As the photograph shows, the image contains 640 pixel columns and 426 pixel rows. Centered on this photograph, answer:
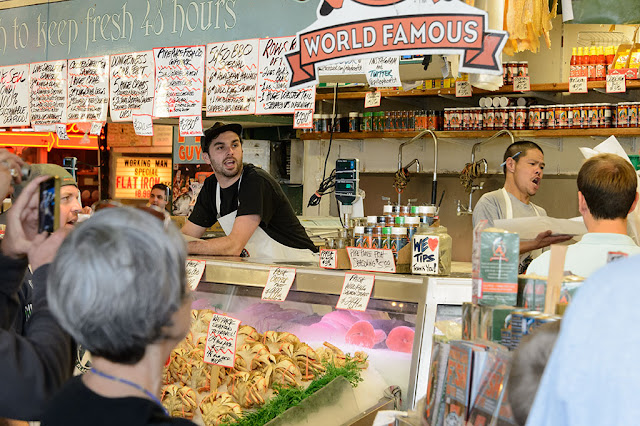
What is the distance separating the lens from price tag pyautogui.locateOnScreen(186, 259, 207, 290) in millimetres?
3678

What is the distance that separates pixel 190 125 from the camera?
4289 millimetres

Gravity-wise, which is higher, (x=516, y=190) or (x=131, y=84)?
(x=131, y=84)

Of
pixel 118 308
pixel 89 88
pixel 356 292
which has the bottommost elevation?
pixel 356 292

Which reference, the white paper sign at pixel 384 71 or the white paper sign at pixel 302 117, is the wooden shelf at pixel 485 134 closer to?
the white paper sign at pixel 302 117

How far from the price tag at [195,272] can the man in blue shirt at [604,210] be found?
1.63m

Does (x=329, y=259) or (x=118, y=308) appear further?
(x=329, y=259)

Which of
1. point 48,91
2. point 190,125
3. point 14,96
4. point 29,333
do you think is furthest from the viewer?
point 14,96

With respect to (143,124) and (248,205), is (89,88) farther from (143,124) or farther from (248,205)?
(248,205)

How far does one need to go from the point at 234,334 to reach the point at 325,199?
5.03 metres

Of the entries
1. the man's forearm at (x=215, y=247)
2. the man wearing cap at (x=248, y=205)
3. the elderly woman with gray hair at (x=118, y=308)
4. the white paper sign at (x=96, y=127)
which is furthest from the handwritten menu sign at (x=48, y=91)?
the elderly woman with gray hair at (x=118, y=308)

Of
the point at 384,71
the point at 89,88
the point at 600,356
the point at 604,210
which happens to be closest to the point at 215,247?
the point at 384,71

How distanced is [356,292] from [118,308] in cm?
173

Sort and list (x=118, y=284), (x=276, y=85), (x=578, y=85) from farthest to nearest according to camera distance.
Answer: (x=578, y=85)
(x=276, y=85)
(x=118, y=284)

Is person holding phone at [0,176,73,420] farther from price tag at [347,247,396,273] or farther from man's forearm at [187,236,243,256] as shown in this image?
man's forearm at [187,236,243,256]
